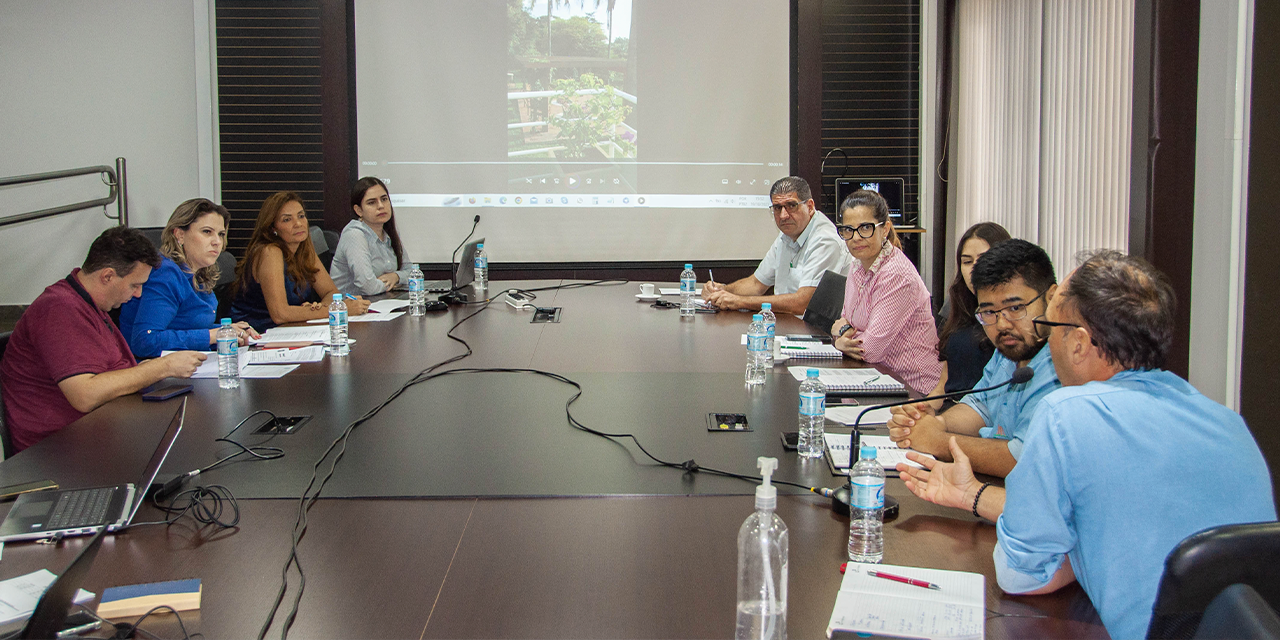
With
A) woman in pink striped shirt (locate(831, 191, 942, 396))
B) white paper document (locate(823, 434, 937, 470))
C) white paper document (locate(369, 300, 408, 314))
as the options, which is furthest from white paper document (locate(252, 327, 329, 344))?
white paper document (locate(823, 434, 937, 470))

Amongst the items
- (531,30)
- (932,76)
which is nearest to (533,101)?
(531,30)

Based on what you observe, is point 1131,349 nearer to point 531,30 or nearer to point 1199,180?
point 1199,180

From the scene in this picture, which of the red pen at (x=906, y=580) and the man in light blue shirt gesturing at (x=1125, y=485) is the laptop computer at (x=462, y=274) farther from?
the man in light blue shirt gesturing at (x=1125, y=485)

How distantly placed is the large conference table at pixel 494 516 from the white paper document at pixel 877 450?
2.2 inches

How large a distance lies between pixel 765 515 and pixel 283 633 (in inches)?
25.9

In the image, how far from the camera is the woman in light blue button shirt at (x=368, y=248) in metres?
4.64

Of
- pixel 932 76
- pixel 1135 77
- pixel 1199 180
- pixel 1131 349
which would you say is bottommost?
pixel 1131 349

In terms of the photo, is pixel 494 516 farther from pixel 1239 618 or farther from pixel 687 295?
pixel 687 295

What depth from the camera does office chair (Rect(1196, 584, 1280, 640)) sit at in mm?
848

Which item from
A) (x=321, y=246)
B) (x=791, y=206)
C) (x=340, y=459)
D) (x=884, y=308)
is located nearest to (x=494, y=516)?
(x=340, y=459)

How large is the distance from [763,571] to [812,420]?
75cm

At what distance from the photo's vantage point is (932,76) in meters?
5.85

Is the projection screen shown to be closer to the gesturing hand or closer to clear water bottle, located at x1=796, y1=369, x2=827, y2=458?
clear water bottle, located at x1=796, y1=369, x2=827, y2=458

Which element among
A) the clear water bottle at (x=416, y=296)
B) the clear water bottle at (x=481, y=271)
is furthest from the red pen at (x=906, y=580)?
the clear water bottle at (x=481, y=271)
